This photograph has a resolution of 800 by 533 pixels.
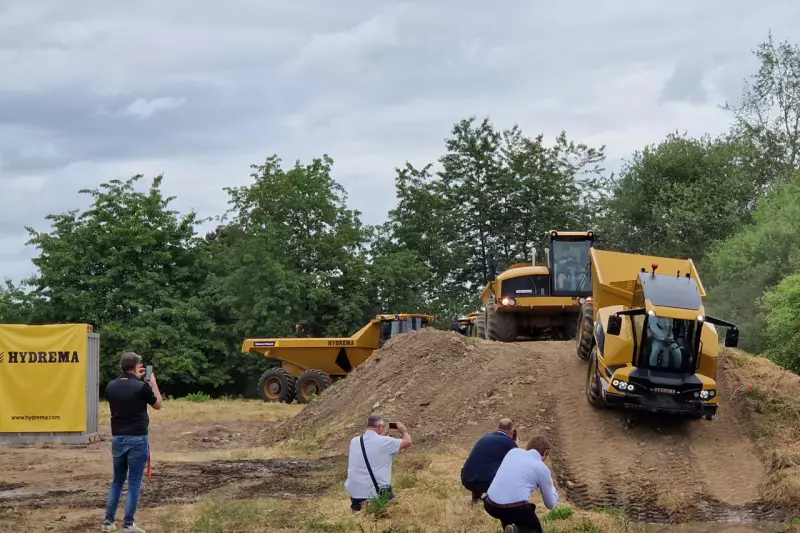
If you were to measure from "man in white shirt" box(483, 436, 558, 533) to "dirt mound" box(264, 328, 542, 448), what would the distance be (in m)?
8.82

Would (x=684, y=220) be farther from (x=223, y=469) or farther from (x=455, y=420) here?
(x=223, y=469)

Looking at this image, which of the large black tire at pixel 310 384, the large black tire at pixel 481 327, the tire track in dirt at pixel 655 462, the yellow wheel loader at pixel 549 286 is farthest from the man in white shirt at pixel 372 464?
the large black tire at pixel 310 384

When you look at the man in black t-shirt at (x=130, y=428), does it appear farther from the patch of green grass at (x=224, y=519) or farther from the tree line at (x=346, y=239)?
the tree line at (x=346, y=239)

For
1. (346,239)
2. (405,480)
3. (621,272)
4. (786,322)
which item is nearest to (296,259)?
(346,239)

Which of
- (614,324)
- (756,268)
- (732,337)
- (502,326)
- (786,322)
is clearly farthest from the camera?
(756,268)

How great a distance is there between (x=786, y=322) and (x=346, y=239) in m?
22.3

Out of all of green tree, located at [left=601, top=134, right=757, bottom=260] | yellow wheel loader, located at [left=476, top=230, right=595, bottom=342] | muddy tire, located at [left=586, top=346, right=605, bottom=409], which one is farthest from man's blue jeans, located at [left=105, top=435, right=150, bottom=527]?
green tree, located at [left=601, top=134, right=757, bottom=260]

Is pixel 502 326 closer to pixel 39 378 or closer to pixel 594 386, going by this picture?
pixel 594 386

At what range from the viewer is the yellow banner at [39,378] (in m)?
20.6

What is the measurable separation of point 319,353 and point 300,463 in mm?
18161

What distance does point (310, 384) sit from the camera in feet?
114

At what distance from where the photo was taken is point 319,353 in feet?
117

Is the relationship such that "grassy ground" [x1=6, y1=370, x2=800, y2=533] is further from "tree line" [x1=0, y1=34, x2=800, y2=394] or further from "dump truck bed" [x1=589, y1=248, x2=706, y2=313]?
"tree line" [x1=0, y1=34, x2=800, y2=394]

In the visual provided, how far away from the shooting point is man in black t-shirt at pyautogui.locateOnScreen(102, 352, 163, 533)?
1055 centimetres
